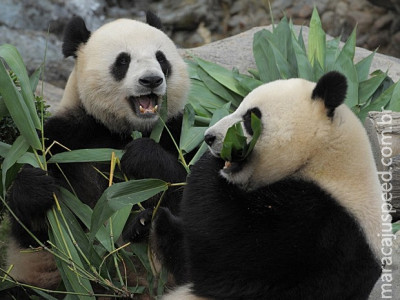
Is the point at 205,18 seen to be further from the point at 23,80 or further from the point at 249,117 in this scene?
the point at 249,117

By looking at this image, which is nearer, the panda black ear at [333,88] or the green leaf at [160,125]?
the panda black ear at [333,88]

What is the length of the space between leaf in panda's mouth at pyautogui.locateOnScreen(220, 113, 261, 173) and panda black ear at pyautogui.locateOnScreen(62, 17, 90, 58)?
1.74 meters

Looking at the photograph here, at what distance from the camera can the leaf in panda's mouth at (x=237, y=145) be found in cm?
368

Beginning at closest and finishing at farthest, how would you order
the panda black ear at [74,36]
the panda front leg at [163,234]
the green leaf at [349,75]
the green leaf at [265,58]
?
the panda front leg at [163,234]
the panda black ear at [74,36]
the green leaf at [349,75]
the green leaf at [265,58]

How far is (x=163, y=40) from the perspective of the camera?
5086mm

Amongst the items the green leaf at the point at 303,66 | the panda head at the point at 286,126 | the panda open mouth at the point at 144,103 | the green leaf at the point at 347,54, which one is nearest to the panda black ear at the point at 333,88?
the panda head at the point at 286,126

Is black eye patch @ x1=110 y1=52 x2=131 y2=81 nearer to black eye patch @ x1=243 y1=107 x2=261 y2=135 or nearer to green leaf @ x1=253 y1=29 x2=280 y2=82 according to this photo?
black eye patch @ x1=243 y1=107 x2=261 y2=135

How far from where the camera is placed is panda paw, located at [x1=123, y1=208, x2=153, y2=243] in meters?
4.40

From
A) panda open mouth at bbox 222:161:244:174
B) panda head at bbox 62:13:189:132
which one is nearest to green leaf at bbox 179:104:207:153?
panda head at bbox 62:13:189:132

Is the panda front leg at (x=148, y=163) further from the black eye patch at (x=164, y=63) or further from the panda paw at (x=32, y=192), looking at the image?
the black eye patch at (x=164, y=63)

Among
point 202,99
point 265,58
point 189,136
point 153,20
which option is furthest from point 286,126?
point 265,58

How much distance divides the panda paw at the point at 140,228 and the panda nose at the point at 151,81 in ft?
2.56

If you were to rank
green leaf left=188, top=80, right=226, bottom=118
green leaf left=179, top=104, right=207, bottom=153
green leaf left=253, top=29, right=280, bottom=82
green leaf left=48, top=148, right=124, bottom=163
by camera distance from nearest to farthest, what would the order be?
green leaf left=48, top=148, right=124, bottom=163, green leaf left=179, top=104, right=207, bottom=153, green leaf left=188, top=80, right=226, bottom=118, green leaf left=253, top=29, right=280, bottom=82

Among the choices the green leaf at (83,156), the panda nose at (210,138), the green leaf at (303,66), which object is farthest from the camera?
the green leaf at (303,66)
